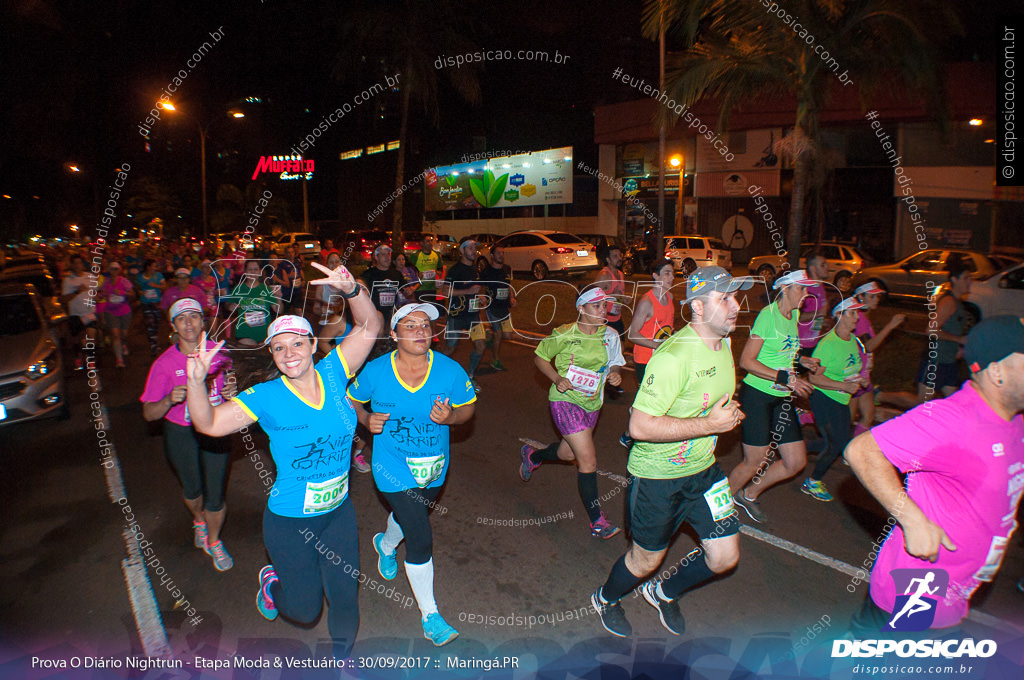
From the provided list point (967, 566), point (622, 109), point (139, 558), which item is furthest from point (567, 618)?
point (622, 109)

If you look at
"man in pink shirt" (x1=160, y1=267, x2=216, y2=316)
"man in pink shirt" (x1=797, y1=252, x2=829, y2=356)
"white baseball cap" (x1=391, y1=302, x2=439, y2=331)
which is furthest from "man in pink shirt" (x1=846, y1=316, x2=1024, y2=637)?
"man in pink shirt" (x1=160, y1=267, x2=216, y2=316)

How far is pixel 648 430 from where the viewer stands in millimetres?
3174

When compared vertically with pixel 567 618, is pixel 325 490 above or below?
above

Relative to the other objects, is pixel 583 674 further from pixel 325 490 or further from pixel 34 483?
pixel 34 483

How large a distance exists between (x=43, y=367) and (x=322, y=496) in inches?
259

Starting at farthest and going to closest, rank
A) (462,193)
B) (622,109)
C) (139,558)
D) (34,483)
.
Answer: (462,193) → (622,109) → (34,483) → (139,558)

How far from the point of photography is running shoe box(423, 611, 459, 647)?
3.69m

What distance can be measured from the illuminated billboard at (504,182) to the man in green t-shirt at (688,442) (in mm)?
35676

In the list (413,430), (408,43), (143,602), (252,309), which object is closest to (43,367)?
(252,309)

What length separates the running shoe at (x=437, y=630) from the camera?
369cm

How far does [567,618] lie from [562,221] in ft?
119

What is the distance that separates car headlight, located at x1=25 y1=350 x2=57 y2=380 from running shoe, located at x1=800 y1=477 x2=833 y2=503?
867 cm

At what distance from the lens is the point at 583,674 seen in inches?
137

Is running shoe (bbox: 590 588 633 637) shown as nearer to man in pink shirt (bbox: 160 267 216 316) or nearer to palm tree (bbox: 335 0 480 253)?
man in pink shirt (bbox: 160 267 216 316)
